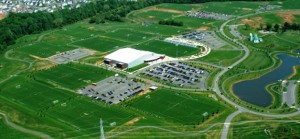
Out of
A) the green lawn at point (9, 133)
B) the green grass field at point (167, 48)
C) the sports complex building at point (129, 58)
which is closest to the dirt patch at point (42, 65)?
the sports complex building at point (129, 58)

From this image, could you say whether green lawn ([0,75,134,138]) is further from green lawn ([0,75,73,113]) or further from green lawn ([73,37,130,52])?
green lawn ([73,37,130,52])

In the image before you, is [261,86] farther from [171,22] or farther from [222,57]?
[171,22]

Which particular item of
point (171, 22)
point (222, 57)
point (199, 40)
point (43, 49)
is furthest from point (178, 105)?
point (171, 22)

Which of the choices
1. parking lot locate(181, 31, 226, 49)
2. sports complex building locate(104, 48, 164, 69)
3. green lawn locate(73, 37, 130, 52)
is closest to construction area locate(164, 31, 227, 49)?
parking lot locate(181, 31, 226, 49)

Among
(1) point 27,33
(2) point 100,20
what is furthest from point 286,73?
(1) point 27,33

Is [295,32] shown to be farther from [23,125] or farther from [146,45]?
[23,125]

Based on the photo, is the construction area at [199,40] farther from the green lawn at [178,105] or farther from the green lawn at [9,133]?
the green lawn at [9,133]
